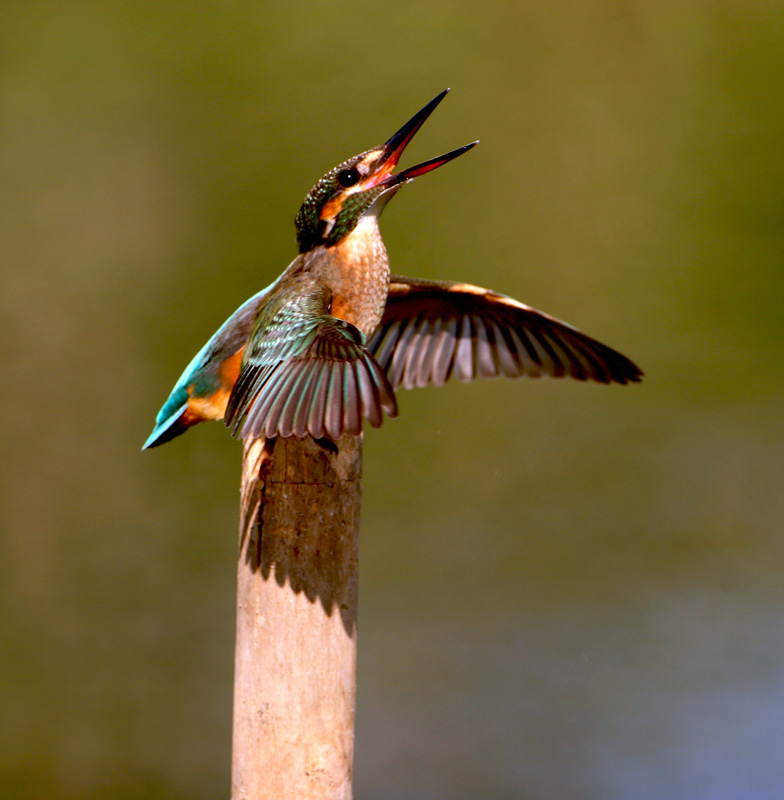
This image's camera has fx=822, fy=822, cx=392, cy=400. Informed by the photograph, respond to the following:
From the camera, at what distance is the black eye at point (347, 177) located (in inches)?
44.7

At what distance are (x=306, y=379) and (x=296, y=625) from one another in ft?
0.94

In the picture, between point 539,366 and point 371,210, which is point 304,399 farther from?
point 539,366

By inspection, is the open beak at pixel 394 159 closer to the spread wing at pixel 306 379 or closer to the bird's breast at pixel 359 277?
the bird's breast at pixel 359 277

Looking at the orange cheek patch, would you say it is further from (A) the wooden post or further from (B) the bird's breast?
(A) the wooden post

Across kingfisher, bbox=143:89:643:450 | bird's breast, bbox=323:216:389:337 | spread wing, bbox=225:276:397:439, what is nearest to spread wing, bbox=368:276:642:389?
kingfisher, bbox=143:89:643:450

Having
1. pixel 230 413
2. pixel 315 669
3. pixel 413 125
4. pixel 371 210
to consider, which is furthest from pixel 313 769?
pixel 413 125

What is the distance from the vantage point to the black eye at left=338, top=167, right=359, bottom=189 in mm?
1136

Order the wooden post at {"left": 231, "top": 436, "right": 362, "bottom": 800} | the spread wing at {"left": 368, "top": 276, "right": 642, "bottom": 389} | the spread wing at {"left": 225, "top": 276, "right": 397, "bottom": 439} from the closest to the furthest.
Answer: the spread wing at {"left": 225, "top": 276, "right": 397, "bottom": 439} → the wooden post at {"left": 231, "top": 436, "right": 362, "bottom": 800} → the spread wing at {"left": 368, "top": 276, "right": 642, "bottom": 389}

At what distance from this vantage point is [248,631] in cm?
96

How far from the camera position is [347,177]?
3.73 feet

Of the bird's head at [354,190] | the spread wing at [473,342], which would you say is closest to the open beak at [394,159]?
the bird's head at [354,190]

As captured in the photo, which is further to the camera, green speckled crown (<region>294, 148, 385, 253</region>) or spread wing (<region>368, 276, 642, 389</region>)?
spread wing (<region>368, 276, 642, 389</region>)

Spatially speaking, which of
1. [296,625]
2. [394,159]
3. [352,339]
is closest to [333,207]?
[394,159]

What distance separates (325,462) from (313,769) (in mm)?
349
